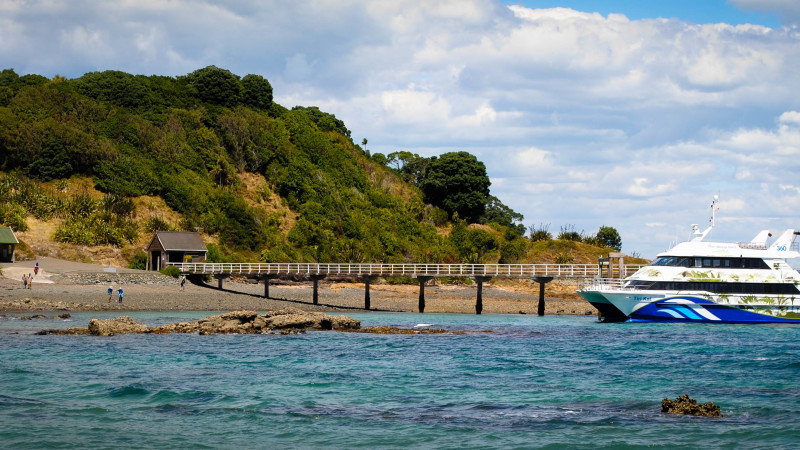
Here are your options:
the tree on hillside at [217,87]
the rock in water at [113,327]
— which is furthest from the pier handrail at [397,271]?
the tree on hillside at [217,87]

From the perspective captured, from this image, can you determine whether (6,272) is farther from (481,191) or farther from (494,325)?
(481,191)

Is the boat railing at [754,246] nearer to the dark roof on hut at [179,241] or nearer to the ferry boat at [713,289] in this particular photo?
the ferry boat at [713,289]

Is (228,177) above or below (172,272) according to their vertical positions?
above

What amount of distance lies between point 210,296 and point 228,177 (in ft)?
126

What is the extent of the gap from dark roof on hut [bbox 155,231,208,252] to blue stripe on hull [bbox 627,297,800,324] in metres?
40.2

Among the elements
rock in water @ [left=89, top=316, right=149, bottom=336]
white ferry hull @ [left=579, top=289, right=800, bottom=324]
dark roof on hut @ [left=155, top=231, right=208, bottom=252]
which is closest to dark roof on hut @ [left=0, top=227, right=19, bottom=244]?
dark roof on hut @ [left=155, top=231, right=208, bottom=252]

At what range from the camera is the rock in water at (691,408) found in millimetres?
17594

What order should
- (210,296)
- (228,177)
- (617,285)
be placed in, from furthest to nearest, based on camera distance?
(228,177) < (210,296) < (617,285)

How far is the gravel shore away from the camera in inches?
1972

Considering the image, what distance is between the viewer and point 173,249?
220 feet

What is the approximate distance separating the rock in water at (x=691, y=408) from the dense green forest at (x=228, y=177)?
5874 centimetres

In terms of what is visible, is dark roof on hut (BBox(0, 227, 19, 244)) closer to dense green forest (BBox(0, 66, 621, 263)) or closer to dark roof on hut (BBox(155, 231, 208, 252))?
dense green forest (BBox(0, 66, 621, 263))

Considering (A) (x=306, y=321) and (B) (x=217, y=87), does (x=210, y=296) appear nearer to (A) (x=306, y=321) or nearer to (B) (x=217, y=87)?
(A) (x=306, y=321)

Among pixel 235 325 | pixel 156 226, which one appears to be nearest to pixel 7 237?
pixel 156 226
